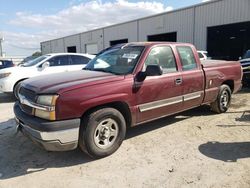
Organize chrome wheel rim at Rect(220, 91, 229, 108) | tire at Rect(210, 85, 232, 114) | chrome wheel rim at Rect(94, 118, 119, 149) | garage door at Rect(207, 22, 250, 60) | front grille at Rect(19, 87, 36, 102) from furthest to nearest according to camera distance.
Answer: garage door at Rect(207, 22, 250, 60) < chrome wheel rim at Rect(220, 91, 229, 108) < tire at Rect(210, 85, 232, 114) < chrome wheel rim at Rect(94, 118, 119, 149) < front grille at Rect(19, 87, 36, 102)

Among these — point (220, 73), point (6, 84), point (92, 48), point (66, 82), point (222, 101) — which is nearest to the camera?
point (66, 82)

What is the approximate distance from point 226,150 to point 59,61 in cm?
743

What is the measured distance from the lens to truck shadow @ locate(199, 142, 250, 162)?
164 inches

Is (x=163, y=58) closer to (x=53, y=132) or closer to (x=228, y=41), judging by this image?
(x=53, y=132)

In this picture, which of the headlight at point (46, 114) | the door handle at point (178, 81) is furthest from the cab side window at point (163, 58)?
the headlight at point (46, 114)

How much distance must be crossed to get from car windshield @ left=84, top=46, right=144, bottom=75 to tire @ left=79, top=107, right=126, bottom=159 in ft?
2.79

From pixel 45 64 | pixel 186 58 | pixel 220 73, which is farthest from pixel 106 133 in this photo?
pixel 45 64

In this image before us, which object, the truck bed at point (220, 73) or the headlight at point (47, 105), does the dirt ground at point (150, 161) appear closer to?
the headlight at point (47, 105)

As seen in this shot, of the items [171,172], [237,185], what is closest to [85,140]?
[171,172]

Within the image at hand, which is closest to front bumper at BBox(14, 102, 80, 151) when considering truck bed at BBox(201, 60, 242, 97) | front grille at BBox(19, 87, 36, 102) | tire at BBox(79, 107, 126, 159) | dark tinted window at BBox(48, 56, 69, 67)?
tire at BBox(79, 107, 126, 159)

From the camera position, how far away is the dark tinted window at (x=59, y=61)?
32.6 feet

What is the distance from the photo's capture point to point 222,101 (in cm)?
671

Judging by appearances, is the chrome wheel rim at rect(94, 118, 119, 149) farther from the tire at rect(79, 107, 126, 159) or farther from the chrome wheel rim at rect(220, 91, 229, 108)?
the chrome wheel rim at rect(220, 91, 229, 108)

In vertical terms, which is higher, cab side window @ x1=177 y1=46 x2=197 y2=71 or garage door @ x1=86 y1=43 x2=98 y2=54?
garage door @ x1=86 y1=43 x2=98 y2=54
